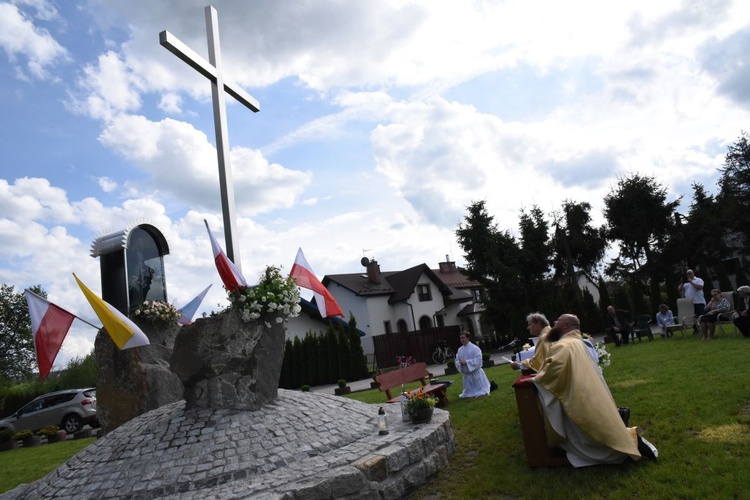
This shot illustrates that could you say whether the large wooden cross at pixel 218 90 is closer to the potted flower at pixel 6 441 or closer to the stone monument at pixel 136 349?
the stone monument at pixel 136 349

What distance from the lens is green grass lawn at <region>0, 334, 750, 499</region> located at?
16.0 feet

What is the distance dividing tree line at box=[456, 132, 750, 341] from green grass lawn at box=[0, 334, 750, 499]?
57.7 feet

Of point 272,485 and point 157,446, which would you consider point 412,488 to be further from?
point 157,446

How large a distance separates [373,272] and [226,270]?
112 feet

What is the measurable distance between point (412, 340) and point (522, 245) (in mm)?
9409

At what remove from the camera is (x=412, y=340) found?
27.7 m

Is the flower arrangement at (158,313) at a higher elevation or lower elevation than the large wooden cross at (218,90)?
lower

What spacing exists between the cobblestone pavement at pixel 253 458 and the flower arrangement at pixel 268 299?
125 cm

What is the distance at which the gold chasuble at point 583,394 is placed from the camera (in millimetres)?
5234

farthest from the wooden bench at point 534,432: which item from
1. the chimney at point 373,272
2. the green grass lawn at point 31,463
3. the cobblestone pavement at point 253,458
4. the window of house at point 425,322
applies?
the chimney at point 373,272

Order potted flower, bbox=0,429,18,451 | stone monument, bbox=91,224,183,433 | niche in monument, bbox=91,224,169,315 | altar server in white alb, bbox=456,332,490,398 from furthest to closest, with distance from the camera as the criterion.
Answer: potted flower, bbox=0,429,18,451 → altar server in white alb, bbox=456,332,490,398 → niche in monument, bbox=91,224,169,315 → stone monument, bbox=91,224,183,433

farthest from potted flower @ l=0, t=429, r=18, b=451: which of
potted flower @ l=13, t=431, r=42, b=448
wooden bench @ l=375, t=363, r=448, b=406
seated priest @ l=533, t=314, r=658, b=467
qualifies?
seated priest @ l=533, t=314, r=658, b=467

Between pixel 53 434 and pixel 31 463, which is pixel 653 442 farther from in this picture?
pixel 53 434

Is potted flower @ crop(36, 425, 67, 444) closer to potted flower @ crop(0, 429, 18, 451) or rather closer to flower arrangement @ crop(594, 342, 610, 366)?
potted flower @ crop(0, 429, 18, 451)
